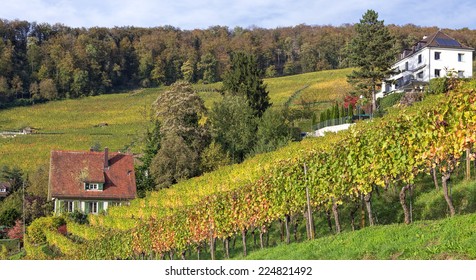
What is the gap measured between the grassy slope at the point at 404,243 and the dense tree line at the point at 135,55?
109 m

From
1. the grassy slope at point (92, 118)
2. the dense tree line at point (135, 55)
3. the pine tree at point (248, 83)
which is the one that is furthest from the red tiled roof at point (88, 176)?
the dense tree line at point (135, 55)

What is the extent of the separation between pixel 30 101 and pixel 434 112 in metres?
114

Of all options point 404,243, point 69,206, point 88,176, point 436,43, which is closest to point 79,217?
point 69,206

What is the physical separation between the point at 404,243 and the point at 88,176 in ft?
150

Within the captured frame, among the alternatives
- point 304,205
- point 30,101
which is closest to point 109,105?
point 30,101

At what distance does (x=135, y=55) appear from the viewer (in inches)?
5714

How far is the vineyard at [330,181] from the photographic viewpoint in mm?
14898

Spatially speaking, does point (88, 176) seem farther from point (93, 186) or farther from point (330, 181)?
point (330, 181)

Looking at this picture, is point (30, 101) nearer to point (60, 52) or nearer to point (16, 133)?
point (60, 52)

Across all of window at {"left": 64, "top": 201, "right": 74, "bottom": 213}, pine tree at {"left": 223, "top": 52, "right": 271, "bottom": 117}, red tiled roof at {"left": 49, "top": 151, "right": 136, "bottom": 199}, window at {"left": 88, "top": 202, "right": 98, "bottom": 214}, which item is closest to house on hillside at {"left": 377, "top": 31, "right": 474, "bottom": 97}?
pine tree at {"left": 223, "top": 52, "right": 271, "bottom": 117}

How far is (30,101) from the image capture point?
120 metres

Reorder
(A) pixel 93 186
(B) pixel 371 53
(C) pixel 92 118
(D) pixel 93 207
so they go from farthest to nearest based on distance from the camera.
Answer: (C) pixel 92 118
(B) pixel 371 53
(A) pixel 93 186
(D) pixel 93 207

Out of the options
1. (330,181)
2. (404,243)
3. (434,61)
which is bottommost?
(404,243)

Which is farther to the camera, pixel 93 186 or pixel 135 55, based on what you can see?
pixel 135 55
